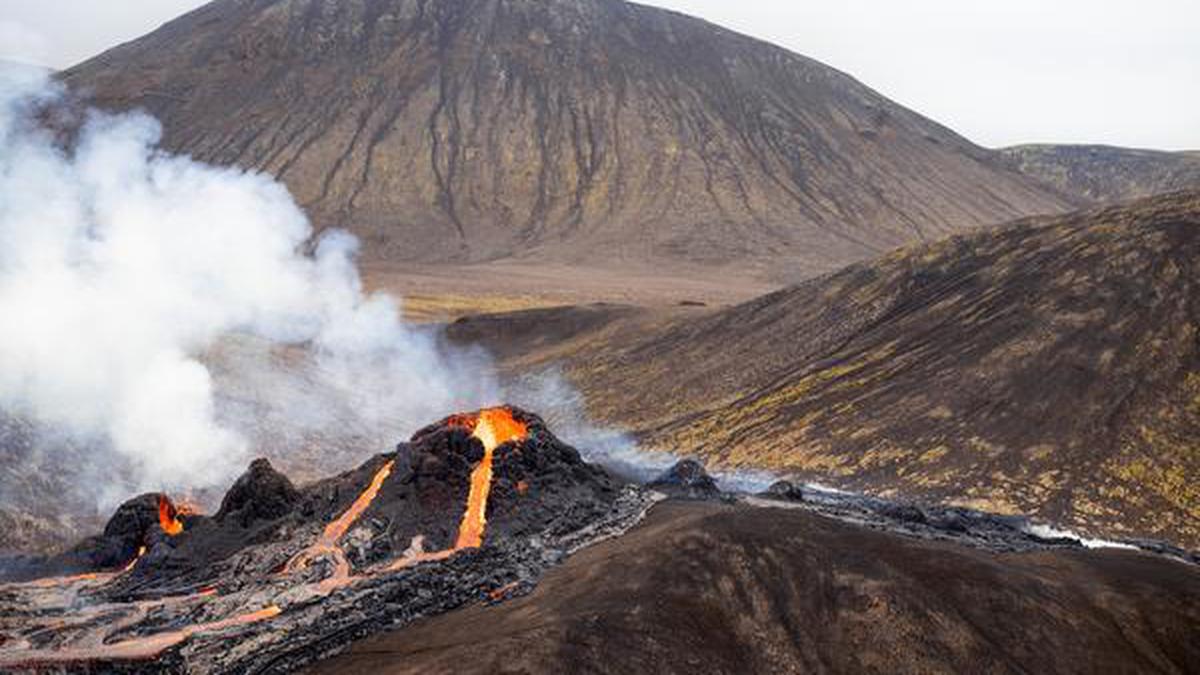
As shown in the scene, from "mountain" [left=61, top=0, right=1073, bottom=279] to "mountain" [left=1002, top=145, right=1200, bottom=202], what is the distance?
1978 centimetres

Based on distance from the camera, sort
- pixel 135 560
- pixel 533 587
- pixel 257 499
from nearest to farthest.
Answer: pixel 533 587, pixel 135 560, pixel 257 499

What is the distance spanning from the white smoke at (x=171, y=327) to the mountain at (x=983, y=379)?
955cm

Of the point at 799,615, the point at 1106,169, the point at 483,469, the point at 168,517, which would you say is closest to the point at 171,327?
the point at 168,517

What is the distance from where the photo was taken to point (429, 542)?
1490 cm

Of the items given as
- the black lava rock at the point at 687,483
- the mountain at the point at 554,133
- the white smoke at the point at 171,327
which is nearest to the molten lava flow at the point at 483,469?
the black lava rock at the point at 687,483

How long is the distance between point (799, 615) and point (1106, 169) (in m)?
162

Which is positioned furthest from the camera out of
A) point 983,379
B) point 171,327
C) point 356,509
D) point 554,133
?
point 554,133

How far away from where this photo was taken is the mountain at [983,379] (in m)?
23.0

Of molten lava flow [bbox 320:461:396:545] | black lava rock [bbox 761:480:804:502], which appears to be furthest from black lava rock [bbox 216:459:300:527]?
black lava rock [bbox 761:480:804:502]

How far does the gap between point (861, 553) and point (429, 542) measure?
6.52 meters

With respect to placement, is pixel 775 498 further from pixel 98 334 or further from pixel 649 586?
pixel 98 334

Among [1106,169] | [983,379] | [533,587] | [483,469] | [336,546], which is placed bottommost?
[983,379]

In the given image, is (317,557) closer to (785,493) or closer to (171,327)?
(785,493)

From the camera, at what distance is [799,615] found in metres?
11.3
